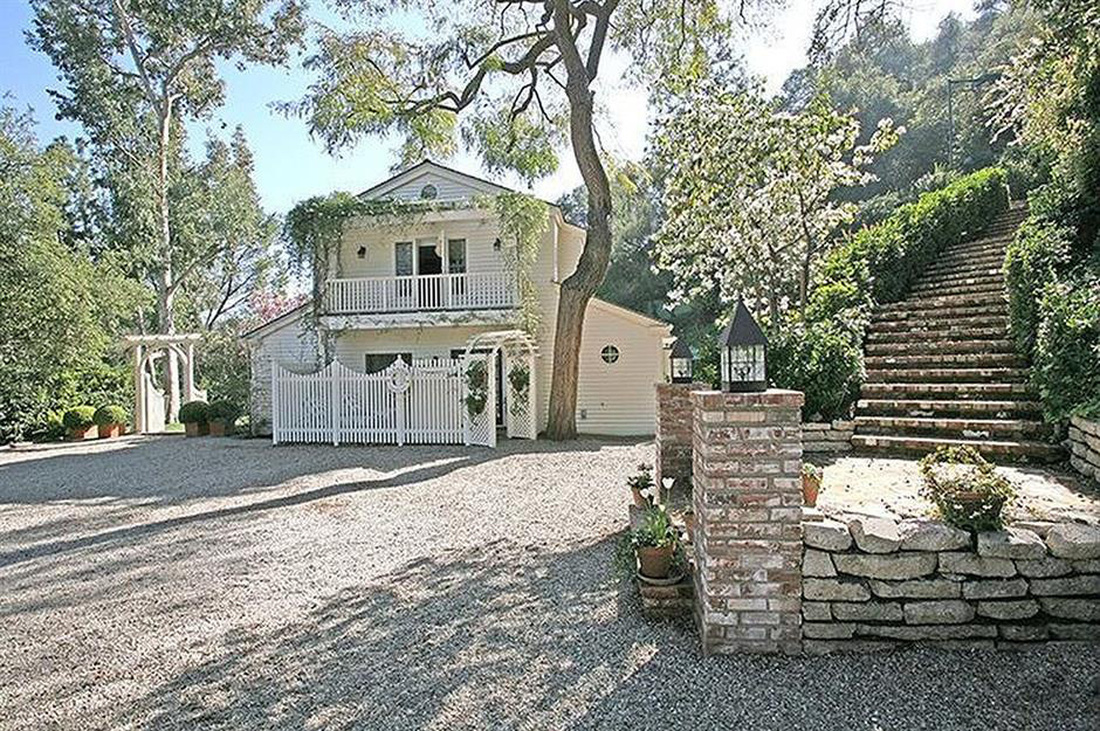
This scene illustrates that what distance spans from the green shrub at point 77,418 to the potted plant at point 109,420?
0.74ft

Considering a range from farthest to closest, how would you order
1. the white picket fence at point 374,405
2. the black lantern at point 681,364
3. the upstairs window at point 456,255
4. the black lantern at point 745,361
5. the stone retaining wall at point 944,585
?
the upstairs window at point 456,255 → the white picket fence at point 374,405 → the black lantern at point 681,364 → the black lantern at point 745,361 → the stone retaining wall at point 944,585

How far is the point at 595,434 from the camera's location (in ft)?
53.5

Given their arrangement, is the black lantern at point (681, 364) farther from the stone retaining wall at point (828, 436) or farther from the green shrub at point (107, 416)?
the green shrub at point (107, 416)

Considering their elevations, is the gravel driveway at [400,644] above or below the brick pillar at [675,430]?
below

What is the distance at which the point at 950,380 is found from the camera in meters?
8.57

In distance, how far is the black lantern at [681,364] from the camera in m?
6.88

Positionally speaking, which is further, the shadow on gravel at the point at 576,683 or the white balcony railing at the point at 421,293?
the white balcony railing at the point at 421,293

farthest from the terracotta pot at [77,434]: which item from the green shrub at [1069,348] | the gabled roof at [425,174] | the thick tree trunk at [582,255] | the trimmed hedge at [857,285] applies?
the green shrub at [1069,348]

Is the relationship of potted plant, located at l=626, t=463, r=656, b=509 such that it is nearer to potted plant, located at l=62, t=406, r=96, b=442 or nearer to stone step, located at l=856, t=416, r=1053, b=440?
stone step, located at l=856, t=416, r=1053, b=440

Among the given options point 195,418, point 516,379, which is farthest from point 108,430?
point 516,379

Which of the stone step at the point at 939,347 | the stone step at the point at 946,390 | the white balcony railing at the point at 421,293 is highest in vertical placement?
the white balcony railing at the point at 421,293

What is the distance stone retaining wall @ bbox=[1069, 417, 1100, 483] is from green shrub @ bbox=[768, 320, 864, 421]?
96.7 inches

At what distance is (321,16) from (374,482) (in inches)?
474

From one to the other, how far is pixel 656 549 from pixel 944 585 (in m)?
1.61
